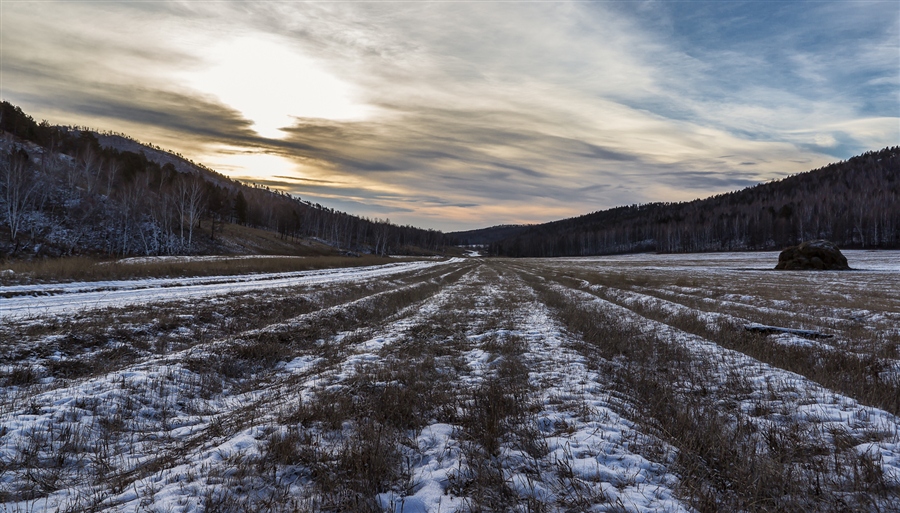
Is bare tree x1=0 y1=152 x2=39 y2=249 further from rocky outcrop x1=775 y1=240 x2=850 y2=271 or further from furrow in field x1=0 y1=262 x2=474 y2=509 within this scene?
rocky outcrop x1=775 y1=240 x2=850 y2=271

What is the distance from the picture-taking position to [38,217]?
64.2m

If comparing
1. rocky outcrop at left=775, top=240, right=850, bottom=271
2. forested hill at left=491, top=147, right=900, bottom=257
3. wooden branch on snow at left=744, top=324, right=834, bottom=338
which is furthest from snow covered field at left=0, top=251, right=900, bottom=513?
forested hill at left=491, top=147, right=900, bottom=257

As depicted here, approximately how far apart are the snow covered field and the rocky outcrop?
3995 centimetres

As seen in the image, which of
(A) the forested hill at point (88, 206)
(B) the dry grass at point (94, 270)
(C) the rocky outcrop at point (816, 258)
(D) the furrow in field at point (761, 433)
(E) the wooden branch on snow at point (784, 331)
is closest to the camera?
(D) the furrow in field at point (761, 433)

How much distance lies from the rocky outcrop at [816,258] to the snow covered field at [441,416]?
1573 inches

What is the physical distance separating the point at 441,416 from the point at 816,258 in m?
56.3

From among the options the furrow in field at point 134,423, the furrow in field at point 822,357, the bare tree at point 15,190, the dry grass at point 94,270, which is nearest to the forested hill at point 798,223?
the furrow in field at point 822,357

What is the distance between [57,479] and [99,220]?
87922 millimetres

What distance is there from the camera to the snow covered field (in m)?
4.23

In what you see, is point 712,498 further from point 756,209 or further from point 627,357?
point 756,209

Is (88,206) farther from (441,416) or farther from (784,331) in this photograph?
(784,331)

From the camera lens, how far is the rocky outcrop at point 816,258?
44.2 m

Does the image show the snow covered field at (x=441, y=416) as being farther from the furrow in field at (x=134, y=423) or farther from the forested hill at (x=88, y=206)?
the forested hill at (x=88, y=206)

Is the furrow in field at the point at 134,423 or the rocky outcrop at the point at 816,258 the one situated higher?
the rocky outcrop at the point at 816,258
